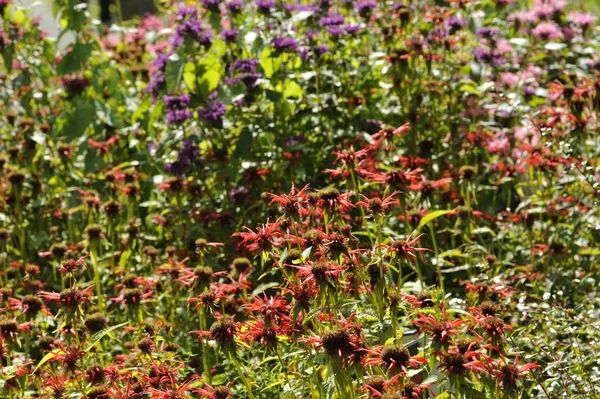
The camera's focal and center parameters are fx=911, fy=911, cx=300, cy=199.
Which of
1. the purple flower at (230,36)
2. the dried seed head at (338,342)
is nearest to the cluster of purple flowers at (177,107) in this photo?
the purple flower at (230,36)

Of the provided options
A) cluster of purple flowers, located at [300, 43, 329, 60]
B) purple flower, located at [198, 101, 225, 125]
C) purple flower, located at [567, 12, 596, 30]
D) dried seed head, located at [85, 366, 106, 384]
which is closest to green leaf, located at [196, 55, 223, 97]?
purple flower, located at [198, 101, 225, 125]

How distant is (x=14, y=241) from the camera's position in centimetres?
358

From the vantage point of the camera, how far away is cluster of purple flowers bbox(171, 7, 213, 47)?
10.7 ft

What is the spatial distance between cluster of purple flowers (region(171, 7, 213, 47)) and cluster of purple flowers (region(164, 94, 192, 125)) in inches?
8.8

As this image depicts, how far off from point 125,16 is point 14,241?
7.56 metres

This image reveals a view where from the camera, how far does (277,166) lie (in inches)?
129

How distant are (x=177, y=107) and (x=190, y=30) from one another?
0.28 metres

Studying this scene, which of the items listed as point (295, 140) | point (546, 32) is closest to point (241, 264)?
point (295, 140)

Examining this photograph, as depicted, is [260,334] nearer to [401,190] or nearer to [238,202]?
[401,190]

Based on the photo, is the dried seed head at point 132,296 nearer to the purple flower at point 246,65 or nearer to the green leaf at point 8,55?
the purple flower at point 246,65

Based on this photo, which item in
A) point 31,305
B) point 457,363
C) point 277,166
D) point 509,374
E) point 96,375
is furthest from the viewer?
point 277,166

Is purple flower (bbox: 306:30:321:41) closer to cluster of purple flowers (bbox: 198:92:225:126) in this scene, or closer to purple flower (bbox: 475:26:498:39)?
cluster of purple flowers (bbox: 198:92:225:126)

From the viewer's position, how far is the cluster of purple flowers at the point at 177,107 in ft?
10.5

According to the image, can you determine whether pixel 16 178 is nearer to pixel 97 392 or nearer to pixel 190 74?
pixel 190 74
